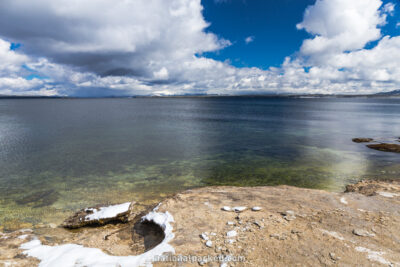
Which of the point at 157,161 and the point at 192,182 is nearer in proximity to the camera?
the point at 192,182

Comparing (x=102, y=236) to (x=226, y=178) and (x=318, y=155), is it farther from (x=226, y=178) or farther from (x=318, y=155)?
(x=318, y=155)

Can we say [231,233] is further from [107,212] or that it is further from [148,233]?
[107,212]

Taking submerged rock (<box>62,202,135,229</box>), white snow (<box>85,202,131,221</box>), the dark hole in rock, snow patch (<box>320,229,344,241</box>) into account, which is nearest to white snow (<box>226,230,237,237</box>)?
the dark hole in rock

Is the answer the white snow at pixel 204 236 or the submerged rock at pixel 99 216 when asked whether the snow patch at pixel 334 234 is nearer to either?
the white snow at pixel 204 236

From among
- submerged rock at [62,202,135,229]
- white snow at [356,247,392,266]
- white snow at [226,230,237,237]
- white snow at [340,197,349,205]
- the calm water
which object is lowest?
the calm water

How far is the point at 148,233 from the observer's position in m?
11.6

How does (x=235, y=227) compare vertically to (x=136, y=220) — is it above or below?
above

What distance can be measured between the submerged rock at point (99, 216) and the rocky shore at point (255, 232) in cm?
22

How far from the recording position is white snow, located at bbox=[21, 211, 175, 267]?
27.6ft

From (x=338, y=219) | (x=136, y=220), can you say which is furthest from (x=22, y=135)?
(x=338, y=219)

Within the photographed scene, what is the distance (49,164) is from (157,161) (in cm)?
1369

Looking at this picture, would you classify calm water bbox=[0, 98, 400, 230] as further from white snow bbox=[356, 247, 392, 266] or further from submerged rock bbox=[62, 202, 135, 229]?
white snow bbox=[356, 247, 392, 266]

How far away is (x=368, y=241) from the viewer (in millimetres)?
8703

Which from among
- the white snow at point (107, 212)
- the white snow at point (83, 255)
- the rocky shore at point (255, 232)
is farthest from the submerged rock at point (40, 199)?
the white snow at point (83, 255)
